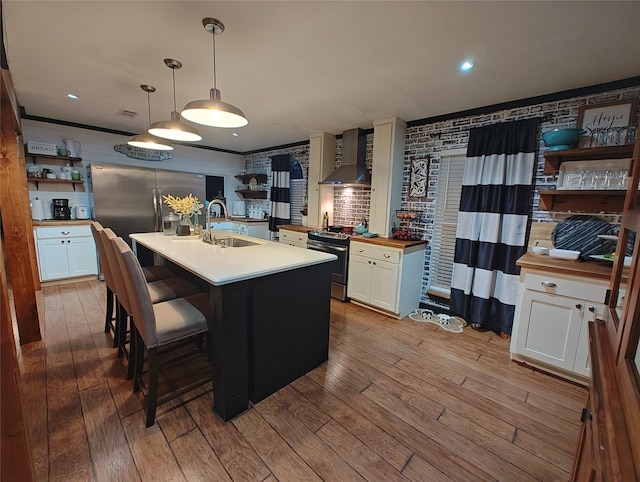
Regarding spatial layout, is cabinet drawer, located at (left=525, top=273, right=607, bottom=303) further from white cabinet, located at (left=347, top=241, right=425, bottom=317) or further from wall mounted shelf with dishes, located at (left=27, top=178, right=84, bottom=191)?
wall mounted shelf with dishes, located at (left=27, top=178, right=84, bottom=191)

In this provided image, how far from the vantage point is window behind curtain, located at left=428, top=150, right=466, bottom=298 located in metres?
3.49

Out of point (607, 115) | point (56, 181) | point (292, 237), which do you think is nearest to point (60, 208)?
point (56, 181)

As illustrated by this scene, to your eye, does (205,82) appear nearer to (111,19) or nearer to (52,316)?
(111,19)

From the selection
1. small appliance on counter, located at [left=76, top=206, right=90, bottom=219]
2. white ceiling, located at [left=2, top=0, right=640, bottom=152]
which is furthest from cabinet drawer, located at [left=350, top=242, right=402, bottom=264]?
small appliance on counter, located at [left=76, top=206, right=90, bottom=219]

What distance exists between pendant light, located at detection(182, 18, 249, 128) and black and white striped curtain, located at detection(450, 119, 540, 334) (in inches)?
103

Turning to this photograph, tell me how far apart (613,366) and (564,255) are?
7.31 feet

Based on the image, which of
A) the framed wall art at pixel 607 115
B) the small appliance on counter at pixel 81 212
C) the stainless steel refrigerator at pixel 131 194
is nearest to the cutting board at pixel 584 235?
the framed wall art at pixel 607 115

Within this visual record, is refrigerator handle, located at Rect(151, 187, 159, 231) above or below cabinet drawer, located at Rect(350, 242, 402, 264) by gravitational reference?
above

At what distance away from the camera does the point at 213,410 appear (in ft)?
6.13

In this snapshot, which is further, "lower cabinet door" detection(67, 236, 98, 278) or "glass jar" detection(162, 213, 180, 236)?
"lower cabinet door" detection(67, 236, 98, 278)

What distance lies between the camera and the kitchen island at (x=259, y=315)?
1722 mm

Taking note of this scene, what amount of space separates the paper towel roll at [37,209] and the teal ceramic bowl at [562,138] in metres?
6.38

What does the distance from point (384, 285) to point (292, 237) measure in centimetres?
185

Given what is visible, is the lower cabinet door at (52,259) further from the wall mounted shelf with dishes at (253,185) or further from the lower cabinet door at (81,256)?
the wall mounted shelf with dishes at (253,185)
